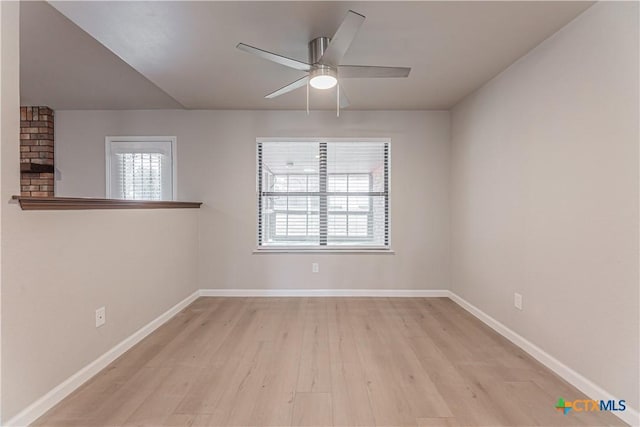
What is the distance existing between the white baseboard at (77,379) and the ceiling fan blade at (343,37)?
2522 millimetres

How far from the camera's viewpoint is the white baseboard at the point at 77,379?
158cm

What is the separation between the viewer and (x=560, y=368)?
204 cm

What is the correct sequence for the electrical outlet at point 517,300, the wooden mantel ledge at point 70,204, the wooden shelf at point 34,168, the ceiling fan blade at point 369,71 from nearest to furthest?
1. the wooden mantel ledge at point 70,204
2. the ceiling fan blade at point 369,71
3. the electrical outlet at point 517,300
4. the wooden shelf at point 34,168

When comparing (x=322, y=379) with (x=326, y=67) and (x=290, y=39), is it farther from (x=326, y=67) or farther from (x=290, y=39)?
(x=290, y=39)

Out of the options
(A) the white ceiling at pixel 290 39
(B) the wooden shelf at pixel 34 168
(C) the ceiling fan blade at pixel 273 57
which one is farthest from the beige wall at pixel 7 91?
(B) the wooden shelf at pixel 34 168

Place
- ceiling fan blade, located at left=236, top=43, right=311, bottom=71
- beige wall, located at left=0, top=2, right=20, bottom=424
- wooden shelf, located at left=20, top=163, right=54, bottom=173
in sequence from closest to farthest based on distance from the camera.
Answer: beige wall, located at left=0, top=2, right=20, bottom=424 < ceiling fan blade, located at left=236, top=43, right=311, bottom=71 < wooden shelf, located at left=20, top=163, right=54, bottom=173

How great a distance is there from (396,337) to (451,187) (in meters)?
2.09

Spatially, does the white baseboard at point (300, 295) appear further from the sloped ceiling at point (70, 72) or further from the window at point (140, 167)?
the sloped ceiling at point (70, 72)

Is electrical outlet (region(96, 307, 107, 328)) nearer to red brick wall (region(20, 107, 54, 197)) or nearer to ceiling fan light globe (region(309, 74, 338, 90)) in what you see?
ceiling fan light globe (region(309, 74, 338, 90))

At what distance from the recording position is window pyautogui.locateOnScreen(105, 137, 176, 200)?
3881 millimetres

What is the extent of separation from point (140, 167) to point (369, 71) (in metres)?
3.18

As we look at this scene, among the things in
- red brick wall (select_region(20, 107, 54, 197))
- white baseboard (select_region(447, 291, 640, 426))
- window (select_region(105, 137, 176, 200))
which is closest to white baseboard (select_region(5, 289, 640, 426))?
white baseboard (select_region(447, 291, 640, 426))

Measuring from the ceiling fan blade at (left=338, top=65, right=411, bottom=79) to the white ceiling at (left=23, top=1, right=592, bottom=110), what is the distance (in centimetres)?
26

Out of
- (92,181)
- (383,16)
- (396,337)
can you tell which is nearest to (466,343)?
(396,337)
